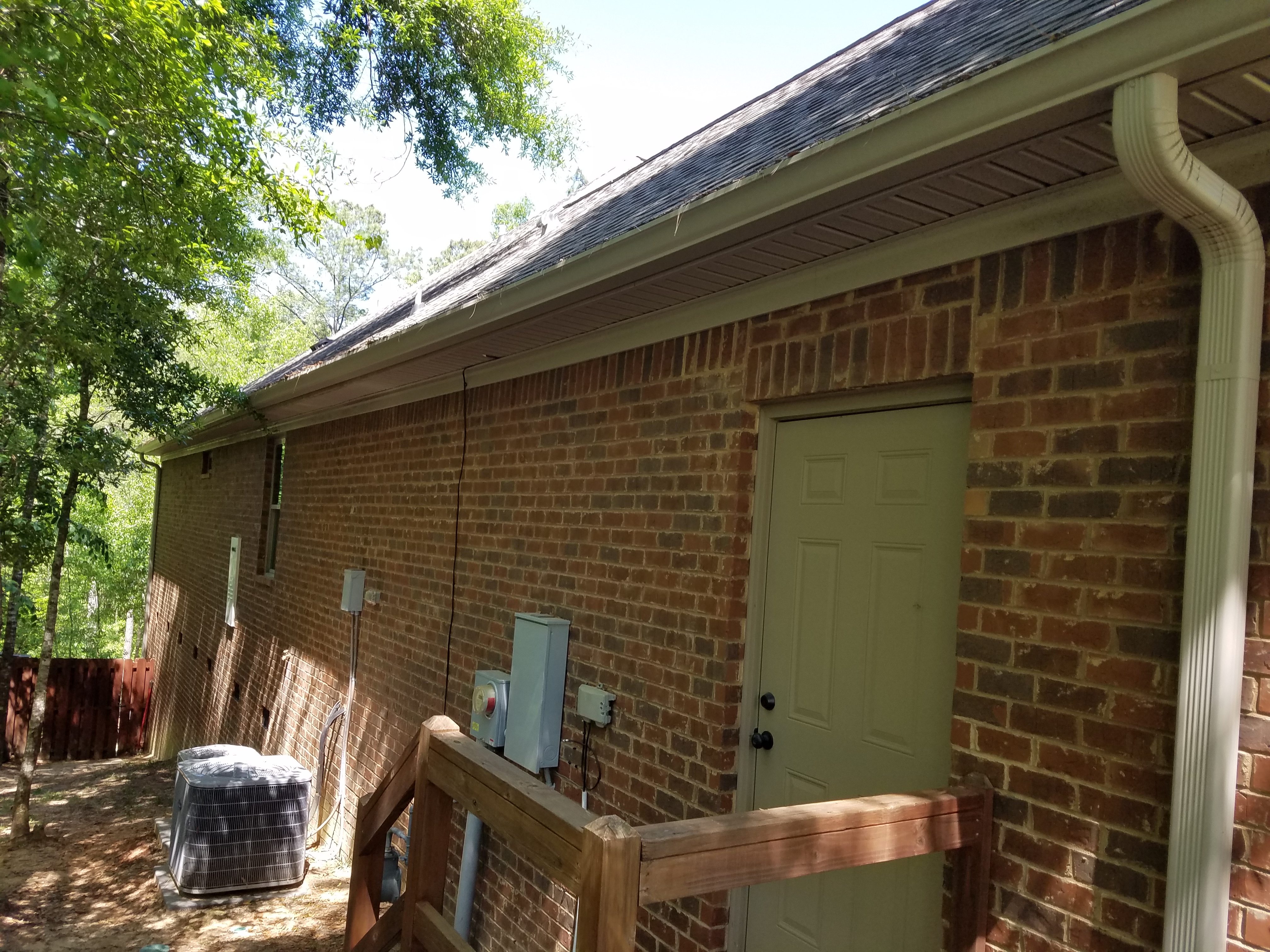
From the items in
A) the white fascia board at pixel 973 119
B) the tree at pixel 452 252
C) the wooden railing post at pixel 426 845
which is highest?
the tree at pixel 452 252

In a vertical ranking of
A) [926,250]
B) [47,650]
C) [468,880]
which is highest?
[926,250]

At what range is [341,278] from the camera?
42344mm

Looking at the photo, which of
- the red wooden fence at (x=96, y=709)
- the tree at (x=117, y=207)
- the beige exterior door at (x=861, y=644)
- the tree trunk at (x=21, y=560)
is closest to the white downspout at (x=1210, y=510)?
the beige exterior door at (x=861, y=644)

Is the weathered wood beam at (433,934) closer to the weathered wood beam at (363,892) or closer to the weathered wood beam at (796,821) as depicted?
the weathered wood beam at (363,892)

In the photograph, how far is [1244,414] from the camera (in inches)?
78.4

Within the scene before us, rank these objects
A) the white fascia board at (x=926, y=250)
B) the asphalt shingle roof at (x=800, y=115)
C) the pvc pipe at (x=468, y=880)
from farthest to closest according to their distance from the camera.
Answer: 1. the pvc pipe at (x=468, y=880)
2. the asphalt shingle roof at (x=800, y=115)
3. the white fascia board at (x=926, y=250)

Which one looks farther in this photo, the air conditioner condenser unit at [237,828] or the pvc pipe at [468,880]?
the air conditioner condenser unit at [237,828]

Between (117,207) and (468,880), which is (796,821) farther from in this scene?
(117,207)

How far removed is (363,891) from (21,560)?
23.7 ft

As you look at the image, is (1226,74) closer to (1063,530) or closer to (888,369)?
(1063,530)

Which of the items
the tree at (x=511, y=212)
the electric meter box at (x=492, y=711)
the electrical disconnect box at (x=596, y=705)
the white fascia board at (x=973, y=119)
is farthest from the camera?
the tree at (x=511, y=212)

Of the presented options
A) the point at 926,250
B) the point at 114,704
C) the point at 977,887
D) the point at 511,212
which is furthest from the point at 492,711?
the point at 511,212

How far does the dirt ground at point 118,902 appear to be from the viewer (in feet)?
19.6

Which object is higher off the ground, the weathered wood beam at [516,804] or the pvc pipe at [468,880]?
the weathered wood beam at [516,804]
